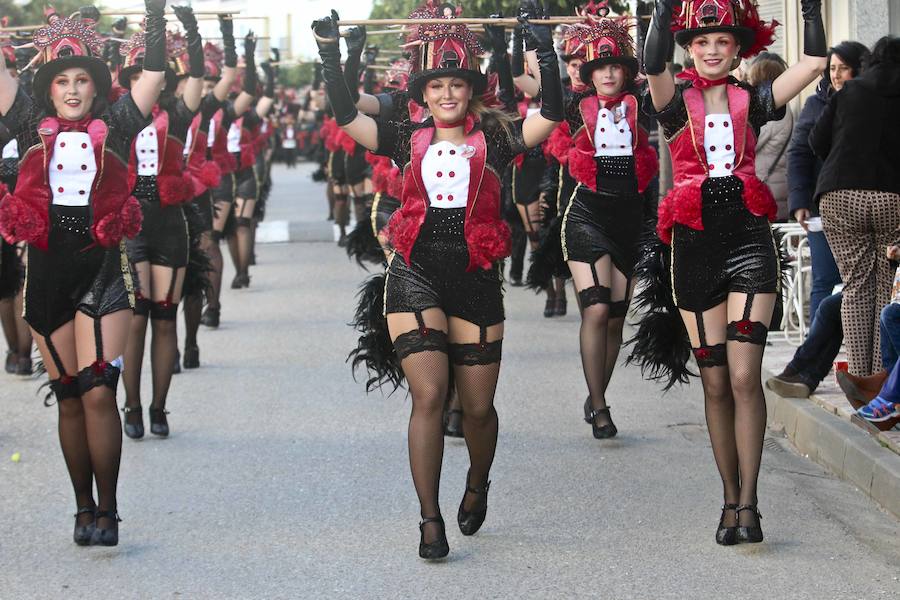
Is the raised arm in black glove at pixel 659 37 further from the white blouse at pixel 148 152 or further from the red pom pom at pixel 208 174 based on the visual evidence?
the red pom pom at pixel 208 174

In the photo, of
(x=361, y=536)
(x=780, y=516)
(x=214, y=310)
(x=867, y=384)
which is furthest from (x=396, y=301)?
(x=214, y=310)

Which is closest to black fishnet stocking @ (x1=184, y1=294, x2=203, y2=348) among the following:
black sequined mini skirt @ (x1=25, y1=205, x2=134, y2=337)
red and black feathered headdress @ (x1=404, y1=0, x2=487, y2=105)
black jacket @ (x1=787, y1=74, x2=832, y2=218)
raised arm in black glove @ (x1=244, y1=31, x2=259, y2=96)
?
raised arm in black glove @ (x1=244, y1=31, x2=259, y2=96)

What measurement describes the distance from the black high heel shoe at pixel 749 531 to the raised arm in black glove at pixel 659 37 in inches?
69.1

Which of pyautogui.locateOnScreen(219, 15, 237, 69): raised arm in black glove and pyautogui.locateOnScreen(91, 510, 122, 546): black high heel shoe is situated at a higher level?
pyautogui.locateOnScreen(219, 15, 237, 69): raised arm in black glove

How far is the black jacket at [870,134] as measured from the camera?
7996 millimetres

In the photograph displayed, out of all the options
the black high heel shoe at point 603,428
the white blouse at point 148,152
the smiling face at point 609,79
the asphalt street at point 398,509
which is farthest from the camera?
the white blouse at point 148,152

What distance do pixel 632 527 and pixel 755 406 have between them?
0.77 m

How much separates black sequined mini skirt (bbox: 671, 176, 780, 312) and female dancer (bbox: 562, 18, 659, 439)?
6.58 ft

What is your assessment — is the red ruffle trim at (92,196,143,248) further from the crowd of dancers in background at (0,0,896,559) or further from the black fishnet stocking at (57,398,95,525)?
the black fishnet stocking at (57,398,95,525)

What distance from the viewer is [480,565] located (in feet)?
19.2

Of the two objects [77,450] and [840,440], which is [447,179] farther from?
[840,440]

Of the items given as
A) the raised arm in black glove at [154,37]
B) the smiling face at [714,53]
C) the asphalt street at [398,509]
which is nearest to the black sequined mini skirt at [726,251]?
the smiling face at [714,53]

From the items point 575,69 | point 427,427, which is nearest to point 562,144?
point 575,69

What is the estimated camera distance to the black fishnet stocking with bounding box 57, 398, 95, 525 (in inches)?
247
